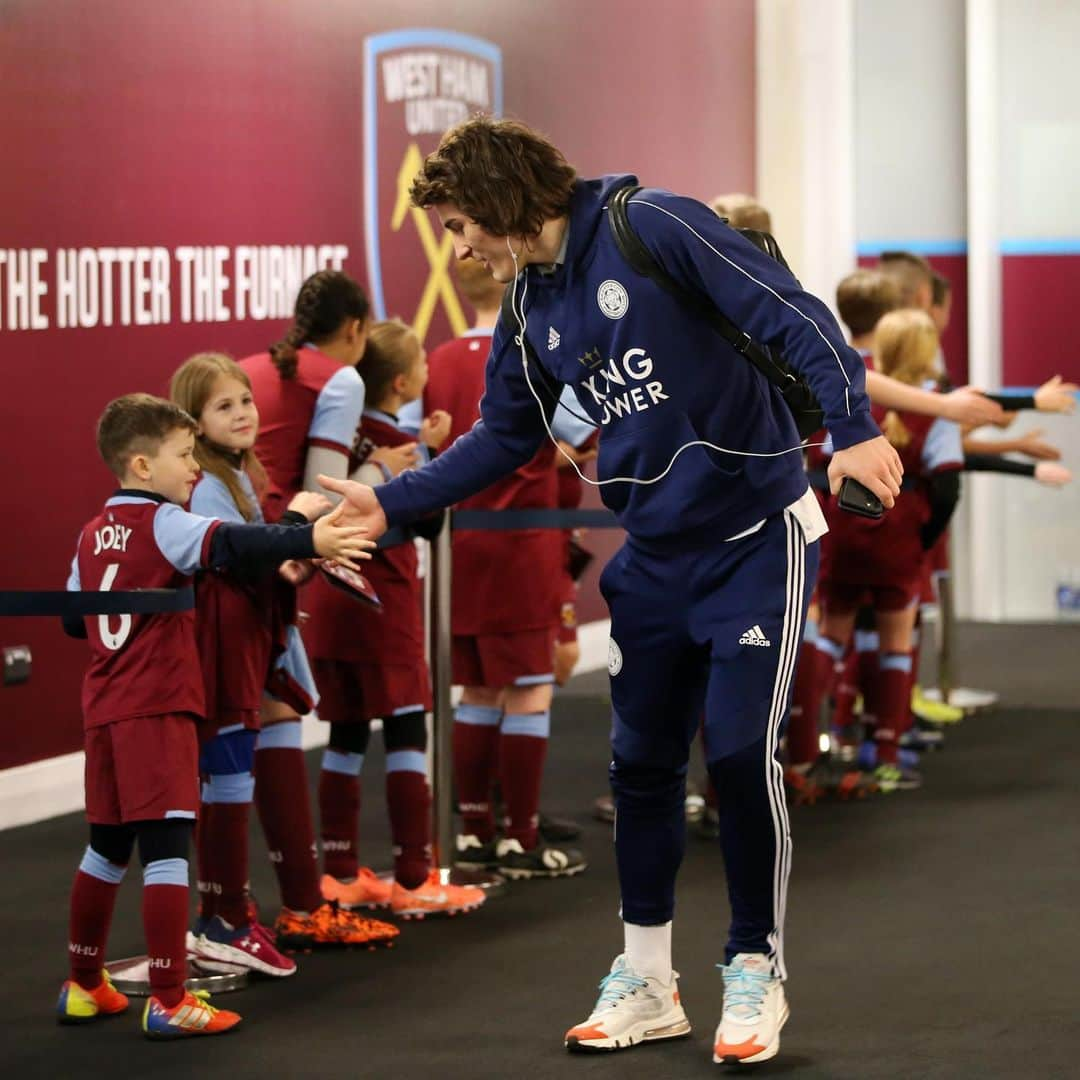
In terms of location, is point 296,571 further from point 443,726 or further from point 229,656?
point 443,726

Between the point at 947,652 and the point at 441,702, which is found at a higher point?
the point at 441,702

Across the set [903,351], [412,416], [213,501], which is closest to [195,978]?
[213,501]

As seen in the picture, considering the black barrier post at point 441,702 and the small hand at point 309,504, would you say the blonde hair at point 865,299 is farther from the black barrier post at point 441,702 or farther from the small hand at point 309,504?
the small hand at point 309,504

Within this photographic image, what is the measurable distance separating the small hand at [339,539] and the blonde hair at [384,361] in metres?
1.10

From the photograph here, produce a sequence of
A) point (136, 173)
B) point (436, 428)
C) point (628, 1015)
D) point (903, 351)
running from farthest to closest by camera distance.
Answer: point (136, 173) < point (903, 351) < point (436, 428) < point (628, 1015)

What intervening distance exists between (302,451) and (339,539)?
1.00m

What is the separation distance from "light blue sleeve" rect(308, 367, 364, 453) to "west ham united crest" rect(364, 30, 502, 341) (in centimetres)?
266

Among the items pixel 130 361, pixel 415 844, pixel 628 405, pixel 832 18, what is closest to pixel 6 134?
pixel 130 361

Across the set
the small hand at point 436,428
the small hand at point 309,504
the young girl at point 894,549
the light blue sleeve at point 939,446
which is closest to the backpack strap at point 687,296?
the small hand at point 309,504

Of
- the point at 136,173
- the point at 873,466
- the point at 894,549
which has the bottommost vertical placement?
the point at 894,549

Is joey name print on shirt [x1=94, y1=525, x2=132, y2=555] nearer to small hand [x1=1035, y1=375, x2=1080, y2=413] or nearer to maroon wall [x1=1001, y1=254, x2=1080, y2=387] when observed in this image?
small hand [x1=1035, y1=375, x2=1080, y2=413]

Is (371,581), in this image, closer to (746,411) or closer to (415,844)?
(415,844)

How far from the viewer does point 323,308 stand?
446cm

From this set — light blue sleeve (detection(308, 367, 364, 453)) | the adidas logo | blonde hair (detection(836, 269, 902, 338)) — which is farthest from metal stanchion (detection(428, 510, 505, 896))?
blonde hair (detection(836, 269, 902, 338))
